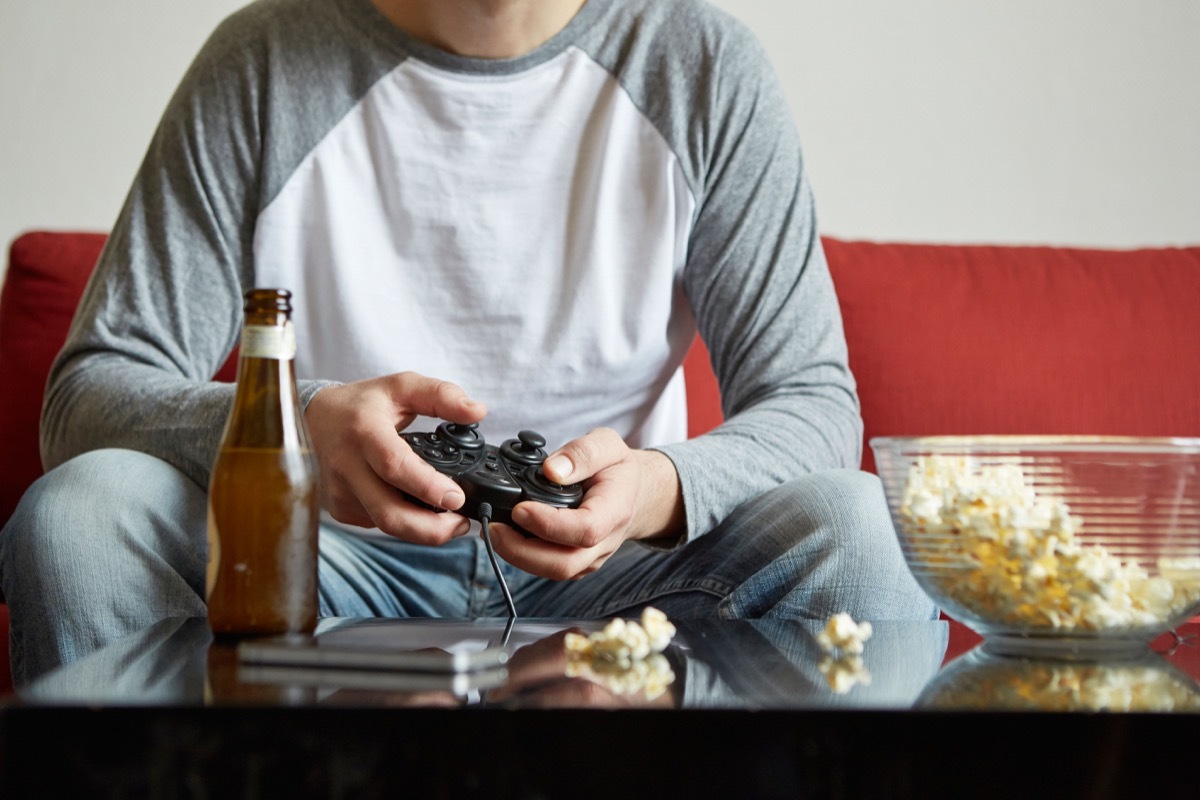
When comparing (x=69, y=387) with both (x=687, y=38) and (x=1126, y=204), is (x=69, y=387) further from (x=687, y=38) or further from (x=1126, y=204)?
(x=1126, y=204)

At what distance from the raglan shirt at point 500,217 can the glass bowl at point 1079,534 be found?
1.63 ft

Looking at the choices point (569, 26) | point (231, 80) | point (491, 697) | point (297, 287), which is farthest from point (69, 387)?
point (491, 697)

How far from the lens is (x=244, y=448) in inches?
24.9

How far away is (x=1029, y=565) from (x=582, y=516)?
0.27 m

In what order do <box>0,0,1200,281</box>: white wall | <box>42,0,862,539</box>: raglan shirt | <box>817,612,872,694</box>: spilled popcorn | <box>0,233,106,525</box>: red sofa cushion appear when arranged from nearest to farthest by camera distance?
1. <box>817,612,872,694</box>: spilled popcorn
2. <box>42,0,862,539</box>: raglan shirt
3. <box>0,233,106,525</box>: red sofa cushion
4. <box>0,0,1200,281</box>: white wall

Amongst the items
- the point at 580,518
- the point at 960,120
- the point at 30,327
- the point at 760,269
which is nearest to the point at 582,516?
the point at 580,518

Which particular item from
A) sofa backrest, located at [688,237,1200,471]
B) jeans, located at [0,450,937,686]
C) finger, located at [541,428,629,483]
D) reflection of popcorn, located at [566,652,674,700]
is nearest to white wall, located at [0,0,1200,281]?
sofa backrest, located at [688,237,1200,471]

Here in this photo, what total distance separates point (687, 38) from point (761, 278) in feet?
0.89

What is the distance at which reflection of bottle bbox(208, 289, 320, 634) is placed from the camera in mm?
626

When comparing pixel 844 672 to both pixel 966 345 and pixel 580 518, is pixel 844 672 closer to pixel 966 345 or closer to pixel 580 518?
pixel 580 518

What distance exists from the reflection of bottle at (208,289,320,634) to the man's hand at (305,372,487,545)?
0.10 m

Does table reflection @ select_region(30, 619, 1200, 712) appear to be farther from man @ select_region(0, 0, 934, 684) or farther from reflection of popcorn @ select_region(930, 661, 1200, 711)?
man @ select_region(0, 0, 934, 684)

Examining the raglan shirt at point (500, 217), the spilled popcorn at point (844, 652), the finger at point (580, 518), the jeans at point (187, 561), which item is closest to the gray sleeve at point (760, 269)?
the raglan shirt at point (500, 217)

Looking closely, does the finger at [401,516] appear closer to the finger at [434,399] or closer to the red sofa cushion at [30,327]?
the finger at [434,399]
